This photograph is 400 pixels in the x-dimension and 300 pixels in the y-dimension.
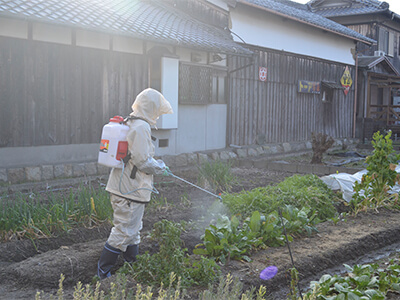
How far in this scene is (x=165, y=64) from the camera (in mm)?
11398

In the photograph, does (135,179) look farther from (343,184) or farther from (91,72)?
(91,72)

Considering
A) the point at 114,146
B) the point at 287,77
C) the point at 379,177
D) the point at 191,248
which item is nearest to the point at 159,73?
the point at 379,177

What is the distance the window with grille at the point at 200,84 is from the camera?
12.5 metres

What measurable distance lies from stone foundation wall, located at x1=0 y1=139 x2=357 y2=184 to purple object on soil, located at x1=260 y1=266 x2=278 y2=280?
444 cm

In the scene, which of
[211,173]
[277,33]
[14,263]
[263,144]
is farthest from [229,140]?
[14,263]

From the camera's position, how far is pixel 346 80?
20531mm

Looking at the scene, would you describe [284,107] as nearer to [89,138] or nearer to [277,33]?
[277,33]

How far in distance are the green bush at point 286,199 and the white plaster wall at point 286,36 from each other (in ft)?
26.7

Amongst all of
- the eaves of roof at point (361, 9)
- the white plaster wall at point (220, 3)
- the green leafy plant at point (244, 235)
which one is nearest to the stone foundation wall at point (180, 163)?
the green leafy plant at point (244, 235)

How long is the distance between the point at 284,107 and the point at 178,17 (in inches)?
217

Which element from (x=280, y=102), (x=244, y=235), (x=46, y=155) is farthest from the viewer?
(x=280, y=102)

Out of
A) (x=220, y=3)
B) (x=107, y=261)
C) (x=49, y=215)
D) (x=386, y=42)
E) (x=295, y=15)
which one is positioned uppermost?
(x=386, y=42)

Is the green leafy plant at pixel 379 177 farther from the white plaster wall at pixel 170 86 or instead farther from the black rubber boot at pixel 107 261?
the white plaster wall at pixel 170 86

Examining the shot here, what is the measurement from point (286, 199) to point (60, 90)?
18.4 feet
